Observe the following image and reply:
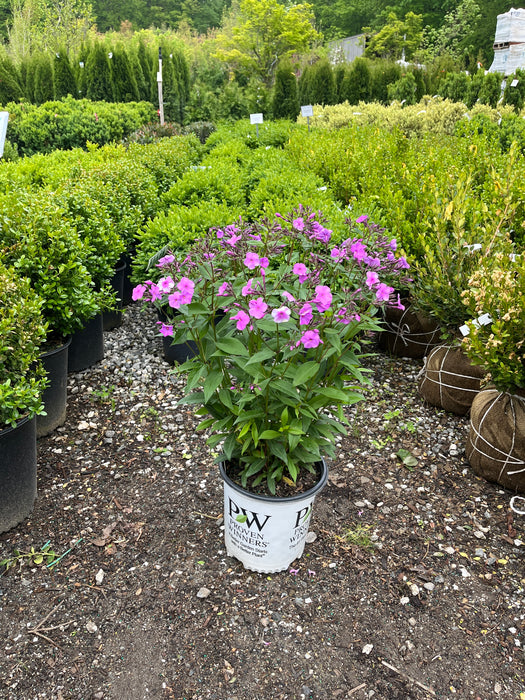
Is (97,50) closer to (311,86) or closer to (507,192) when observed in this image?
(311,86)

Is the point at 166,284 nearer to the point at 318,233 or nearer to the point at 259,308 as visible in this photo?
the point at 259,308

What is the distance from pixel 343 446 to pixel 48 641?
179cm

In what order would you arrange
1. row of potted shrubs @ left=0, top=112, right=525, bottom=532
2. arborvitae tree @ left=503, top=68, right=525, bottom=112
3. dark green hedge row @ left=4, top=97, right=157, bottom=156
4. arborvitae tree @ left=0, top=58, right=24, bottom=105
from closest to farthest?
row of potted shrubs @ left=0, top=112, right=525, bottom=532
arborvitae tree @ left=503, top=68, right=525, bottom=112
dark green hedge row @ left=4, top=97, right=157, bottom=156
arborvitae tree @ left=0, top=58, right=24, bottom=105

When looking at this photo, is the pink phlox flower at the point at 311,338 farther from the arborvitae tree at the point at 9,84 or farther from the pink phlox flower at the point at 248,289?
the arborvitae tree at the point at 9,84

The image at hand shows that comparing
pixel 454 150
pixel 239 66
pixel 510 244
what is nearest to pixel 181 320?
pixel 510 244

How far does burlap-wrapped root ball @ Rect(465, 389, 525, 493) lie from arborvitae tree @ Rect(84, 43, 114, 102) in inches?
595

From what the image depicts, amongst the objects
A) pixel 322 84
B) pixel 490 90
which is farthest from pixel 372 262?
pixel 322 84

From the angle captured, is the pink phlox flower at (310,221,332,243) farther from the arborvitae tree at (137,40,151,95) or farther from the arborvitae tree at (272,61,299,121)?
the arborvitae tree at (137,40,151,95)

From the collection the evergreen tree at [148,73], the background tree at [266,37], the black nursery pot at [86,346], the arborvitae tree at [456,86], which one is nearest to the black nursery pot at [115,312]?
the black nursery pot at [86,346]

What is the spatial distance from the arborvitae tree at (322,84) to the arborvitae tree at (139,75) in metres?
5.35

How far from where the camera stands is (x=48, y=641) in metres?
1.84

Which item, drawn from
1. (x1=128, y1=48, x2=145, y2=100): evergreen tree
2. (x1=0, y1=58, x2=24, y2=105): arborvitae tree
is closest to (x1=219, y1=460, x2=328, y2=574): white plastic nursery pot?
(x1=0, y1=58, x2=24, y2=105): arborvitae tree

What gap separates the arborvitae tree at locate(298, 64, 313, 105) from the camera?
1476 cm

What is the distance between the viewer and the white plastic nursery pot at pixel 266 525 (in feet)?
6.24
